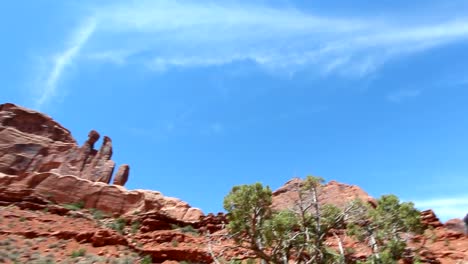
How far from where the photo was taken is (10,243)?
32.5 metres

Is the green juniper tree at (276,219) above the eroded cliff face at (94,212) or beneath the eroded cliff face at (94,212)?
beneath

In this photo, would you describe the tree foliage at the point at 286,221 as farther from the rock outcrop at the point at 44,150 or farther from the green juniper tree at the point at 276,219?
the rock outcrop at the point at 44,150

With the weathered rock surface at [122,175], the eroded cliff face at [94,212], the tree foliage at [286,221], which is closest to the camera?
the tree foliage at [286,221]

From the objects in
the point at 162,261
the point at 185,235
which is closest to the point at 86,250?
the point at 162,261

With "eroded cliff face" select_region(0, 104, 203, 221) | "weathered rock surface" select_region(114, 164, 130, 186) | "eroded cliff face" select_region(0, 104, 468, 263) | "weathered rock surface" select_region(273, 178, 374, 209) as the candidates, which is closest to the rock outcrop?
"eroded cliff face" select_region(0, 104, 203, 221)

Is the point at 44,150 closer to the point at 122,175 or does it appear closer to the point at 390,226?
the point at 122,175

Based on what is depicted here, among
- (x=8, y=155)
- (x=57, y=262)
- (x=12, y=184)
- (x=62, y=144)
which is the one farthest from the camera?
(x=62, y=144)

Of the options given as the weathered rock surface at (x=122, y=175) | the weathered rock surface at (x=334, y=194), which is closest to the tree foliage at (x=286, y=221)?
the weathered rock surface at (x=334, y=194)

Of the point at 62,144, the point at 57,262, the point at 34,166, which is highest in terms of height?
the point at 62,144

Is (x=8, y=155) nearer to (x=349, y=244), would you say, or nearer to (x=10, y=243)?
(x=10, y=243)

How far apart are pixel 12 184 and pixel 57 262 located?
20488 millimetres

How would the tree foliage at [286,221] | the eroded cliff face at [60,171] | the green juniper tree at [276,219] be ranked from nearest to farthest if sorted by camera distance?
the tree foliage at [286,221] → the green juniper tree at [276,219] → the eroded cliff face at [60,171]

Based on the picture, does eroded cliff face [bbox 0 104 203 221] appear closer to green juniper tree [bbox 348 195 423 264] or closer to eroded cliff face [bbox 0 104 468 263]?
eroded cliff face [bbox 0 104 468 263]

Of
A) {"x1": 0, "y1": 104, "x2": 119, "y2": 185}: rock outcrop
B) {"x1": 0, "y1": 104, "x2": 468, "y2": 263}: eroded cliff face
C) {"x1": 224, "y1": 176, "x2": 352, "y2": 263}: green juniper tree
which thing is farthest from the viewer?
{"x1": 0, "y1": 104, "x2": 119, "y2": 185}: rock outcrop
